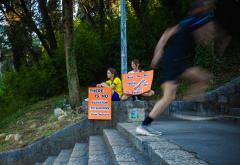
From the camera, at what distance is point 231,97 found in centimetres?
1076

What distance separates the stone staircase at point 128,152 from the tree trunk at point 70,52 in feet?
18.2

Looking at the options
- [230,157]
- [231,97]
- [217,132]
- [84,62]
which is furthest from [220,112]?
[84,62]

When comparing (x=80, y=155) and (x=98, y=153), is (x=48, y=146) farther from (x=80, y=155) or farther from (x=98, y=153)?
(x=98, y=153)

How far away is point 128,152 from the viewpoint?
252 inches

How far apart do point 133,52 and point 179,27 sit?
1433cm

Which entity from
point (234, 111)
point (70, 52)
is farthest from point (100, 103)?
point (70, 52)

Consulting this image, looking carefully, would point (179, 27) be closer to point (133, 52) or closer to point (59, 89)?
point (133, 52)

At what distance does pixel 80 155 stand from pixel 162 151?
357cm

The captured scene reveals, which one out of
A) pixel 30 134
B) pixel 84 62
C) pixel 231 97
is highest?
pixel 84 62

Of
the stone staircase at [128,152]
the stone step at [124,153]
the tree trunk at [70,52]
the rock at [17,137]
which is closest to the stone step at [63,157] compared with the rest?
the stone staircase at [128,152]

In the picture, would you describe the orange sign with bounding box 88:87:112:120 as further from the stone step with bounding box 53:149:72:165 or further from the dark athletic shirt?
the dark athletic shirt

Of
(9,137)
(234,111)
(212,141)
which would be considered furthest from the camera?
(9,137)

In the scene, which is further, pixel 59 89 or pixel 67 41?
pixel 59 89

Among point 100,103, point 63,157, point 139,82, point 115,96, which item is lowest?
point 63,157
